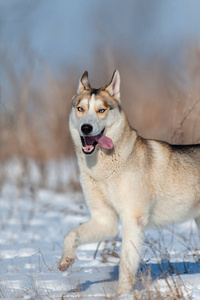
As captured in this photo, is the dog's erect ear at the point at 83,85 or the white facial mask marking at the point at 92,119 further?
the dog's erect ear at the point at 83,85

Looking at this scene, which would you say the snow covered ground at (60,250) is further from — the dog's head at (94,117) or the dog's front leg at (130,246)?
the dog's head at (94,117)

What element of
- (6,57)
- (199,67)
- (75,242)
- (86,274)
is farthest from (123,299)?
(6,57)

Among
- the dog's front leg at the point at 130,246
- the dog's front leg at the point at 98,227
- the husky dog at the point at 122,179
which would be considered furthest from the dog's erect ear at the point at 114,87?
the dog's front leg at the point at 130,246

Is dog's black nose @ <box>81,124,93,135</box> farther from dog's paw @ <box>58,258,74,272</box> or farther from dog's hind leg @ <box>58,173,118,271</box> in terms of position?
dog's paw @ <box>58,258,74,272</box>

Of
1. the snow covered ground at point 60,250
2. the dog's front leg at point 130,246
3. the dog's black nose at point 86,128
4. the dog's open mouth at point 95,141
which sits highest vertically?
the dog's black nose at point 86,128

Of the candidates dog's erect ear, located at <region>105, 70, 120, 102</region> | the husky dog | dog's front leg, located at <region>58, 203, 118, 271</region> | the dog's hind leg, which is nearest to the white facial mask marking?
the husky dog

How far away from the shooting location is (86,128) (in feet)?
12.2

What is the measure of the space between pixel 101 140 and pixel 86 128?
25 cm

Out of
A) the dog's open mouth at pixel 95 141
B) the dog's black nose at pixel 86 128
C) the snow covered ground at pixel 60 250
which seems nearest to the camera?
the snow covered ground at pixel 60 250

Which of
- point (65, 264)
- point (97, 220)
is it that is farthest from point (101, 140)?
point (65, 264)

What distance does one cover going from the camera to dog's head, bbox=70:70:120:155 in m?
3.77

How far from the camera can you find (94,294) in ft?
11.3

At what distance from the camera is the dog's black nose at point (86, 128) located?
372cm

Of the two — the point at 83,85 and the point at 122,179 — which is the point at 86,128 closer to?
the point at 122,179
